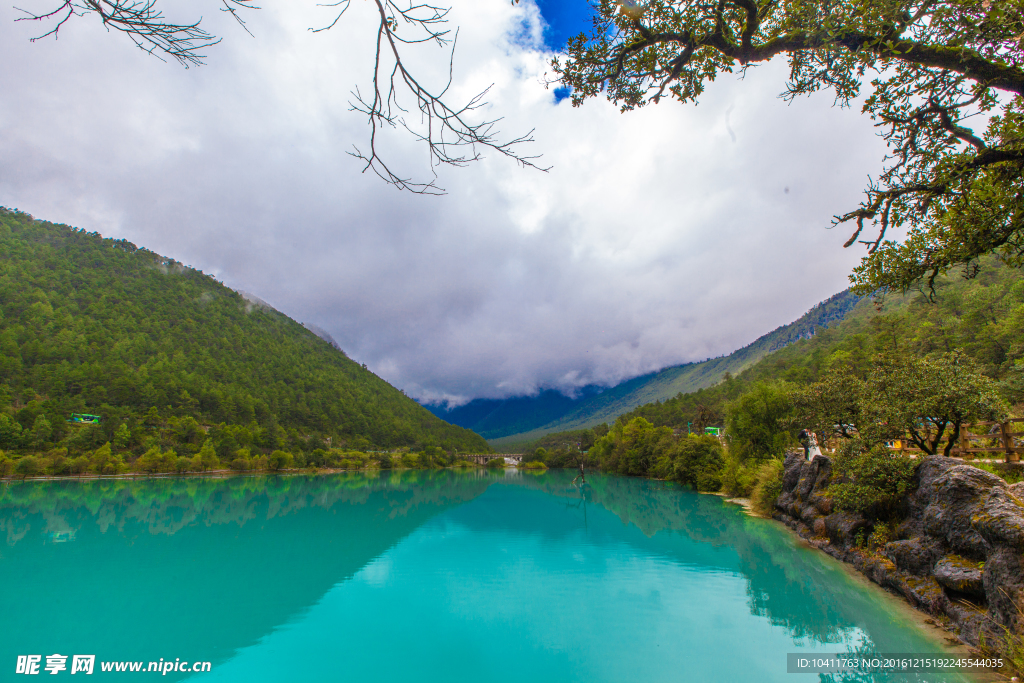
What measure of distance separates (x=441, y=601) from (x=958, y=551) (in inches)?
482

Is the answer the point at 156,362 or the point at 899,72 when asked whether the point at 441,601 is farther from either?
the point at 156,362

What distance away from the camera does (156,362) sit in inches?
3238

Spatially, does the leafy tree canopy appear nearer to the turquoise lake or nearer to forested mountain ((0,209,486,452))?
the turquoise lake

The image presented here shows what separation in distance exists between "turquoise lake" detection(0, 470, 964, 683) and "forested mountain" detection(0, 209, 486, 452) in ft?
170

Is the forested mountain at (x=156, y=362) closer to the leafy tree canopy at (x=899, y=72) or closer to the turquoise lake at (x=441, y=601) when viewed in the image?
the turquoise lake at (x=441, y=601)

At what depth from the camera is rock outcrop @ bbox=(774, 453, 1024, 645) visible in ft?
22.1

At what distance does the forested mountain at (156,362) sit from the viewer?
64938 millimetres

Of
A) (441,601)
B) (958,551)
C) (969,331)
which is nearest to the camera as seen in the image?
(958,551)

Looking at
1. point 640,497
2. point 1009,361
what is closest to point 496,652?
point 640,497

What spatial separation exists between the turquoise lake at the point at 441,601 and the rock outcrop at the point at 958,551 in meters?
0.74

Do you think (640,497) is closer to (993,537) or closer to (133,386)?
(993,537)

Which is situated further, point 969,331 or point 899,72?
point 969,331

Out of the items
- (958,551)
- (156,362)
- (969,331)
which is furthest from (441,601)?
(156,362)

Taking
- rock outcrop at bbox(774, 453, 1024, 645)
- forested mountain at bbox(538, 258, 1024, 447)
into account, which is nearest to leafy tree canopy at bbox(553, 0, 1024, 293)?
rock outcrop at bbox(774, 453, 1024, 645)
